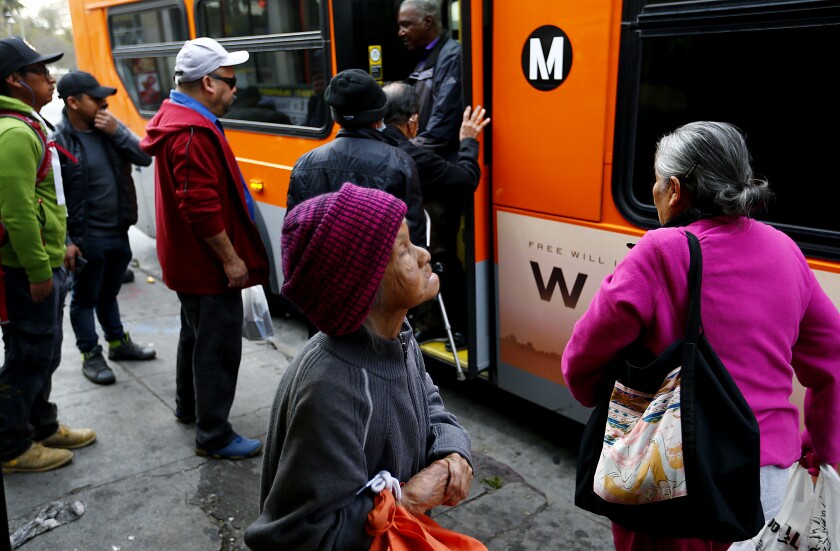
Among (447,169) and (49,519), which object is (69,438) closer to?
(49,519)

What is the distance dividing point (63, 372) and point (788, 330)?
14.4 ft

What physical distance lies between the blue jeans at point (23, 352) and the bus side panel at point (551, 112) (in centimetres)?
211

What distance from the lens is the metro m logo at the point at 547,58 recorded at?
9.90 feet

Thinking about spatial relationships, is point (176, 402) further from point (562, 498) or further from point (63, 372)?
point (562, 498)

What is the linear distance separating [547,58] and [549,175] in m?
0.49

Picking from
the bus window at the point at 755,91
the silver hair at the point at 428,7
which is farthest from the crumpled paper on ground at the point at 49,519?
the silver hair at the point at 428,7

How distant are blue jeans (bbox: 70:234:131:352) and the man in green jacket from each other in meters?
0.99

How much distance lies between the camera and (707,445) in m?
1.62

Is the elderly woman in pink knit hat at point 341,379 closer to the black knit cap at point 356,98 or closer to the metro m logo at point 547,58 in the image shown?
the black knit cap at point 356,98

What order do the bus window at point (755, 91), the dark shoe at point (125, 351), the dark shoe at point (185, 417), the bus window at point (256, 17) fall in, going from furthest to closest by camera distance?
the dark shoe at point (125, 351) → the bus window at point (256, 17) → the dark shoe at point (185, 417) → the bus window at point (755, 91)

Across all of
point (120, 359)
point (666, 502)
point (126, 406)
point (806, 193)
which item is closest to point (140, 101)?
point (120, 359)

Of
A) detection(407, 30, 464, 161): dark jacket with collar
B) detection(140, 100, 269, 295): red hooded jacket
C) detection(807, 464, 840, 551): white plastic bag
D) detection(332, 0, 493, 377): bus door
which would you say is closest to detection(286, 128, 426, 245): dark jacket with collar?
detection(140, 100, 269, 295): red hooded jacket

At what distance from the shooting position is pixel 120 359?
4.93 m

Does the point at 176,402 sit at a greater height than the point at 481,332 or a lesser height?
lesser
